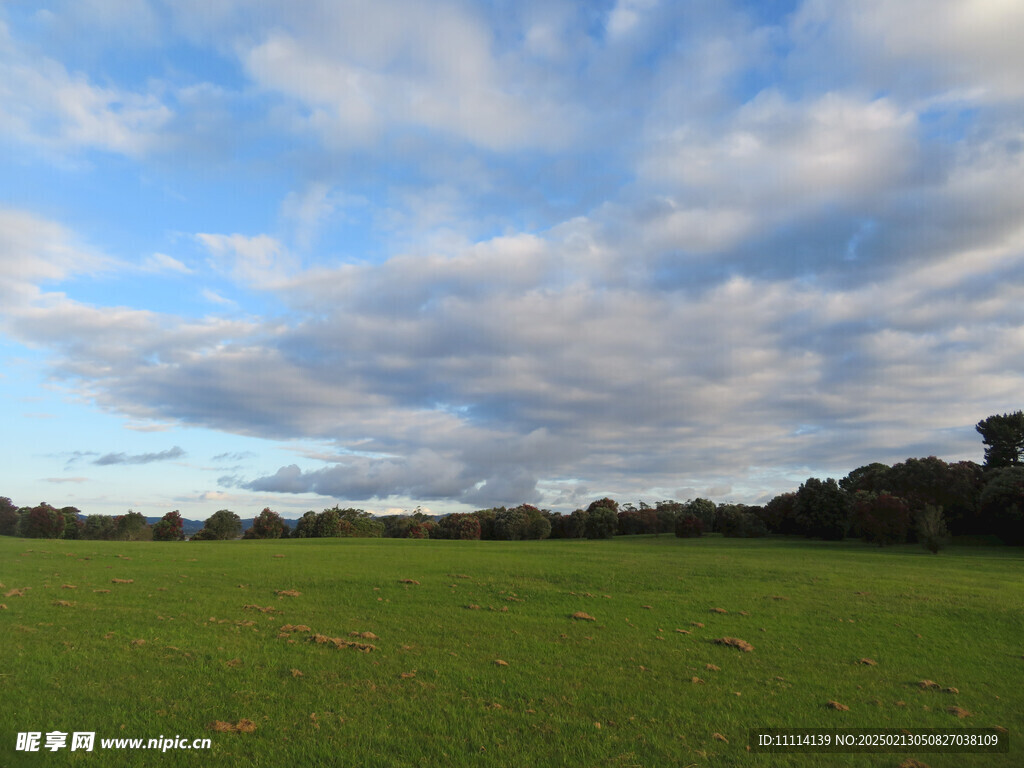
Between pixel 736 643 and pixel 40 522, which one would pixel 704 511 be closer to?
pixel 736 643

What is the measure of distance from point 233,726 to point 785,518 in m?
108

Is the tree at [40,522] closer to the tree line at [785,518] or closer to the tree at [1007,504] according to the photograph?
the tree line at [785,518]

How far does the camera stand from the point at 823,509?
87938 millimetres

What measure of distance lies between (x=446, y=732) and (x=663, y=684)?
273 inches

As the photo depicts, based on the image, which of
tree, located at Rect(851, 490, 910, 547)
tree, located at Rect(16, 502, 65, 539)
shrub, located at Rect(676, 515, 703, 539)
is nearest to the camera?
tree, located at Rect(851, 490, 910, 547)

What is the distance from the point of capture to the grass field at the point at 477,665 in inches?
456

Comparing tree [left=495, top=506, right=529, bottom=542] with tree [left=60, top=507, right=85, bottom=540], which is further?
tree [left=495, top=506, right=529, bottom=542]

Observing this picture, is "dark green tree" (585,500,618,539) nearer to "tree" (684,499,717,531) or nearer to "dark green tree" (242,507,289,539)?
"tree" (684,499,717,531)

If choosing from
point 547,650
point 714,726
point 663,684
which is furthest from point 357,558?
point 714,726

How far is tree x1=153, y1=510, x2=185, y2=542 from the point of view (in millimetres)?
91938

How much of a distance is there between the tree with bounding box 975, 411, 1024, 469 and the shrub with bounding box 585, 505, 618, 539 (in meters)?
71.7

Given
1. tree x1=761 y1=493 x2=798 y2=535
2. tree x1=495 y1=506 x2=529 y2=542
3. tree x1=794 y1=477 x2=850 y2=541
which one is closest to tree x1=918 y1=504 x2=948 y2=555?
tree x1=794 y1=477 x2=850 y2=541

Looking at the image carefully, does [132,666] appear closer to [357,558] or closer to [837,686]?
[837,686]

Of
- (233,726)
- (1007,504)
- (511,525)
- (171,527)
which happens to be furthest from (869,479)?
(171,527)
